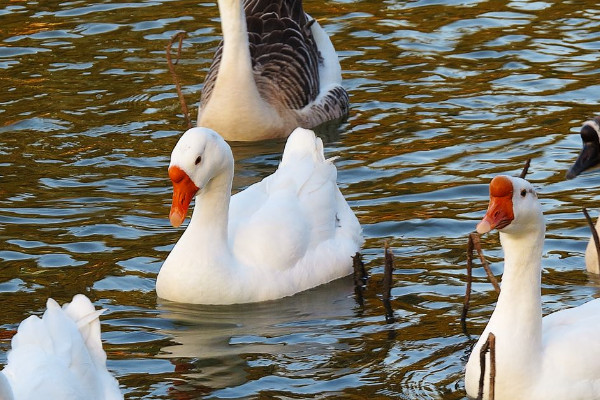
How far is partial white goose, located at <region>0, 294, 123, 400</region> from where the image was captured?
23.0 ft

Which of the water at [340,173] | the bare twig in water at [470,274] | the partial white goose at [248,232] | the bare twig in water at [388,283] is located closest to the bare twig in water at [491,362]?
the water at [340,173]

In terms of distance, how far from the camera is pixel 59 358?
7223 mm

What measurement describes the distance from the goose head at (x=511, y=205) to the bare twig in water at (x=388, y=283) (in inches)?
58.1

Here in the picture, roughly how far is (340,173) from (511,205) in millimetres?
4951

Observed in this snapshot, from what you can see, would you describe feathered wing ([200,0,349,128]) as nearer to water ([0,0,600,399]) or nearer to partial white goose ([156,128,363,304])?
water ([0,0,600,399])

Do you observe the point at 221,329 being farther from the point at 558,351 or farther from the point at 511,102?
the point at 511,102

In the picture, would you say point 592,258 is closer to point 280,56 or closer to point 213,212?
point 213,212

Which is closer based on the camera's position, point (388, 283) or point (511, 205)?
point (511, 205)

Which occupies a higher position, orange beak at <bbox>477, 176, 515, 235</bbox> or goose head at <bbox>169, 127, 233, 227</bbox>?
orange beak at <bbox>477, 176, 515, 235</bbox>

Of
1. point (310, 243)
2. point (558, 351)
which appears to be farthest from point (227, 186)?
point (558, 351)

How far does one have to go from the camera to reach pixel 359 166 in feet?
41.6

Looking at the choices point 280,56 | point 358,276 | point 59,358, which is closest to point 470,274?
point 358,276

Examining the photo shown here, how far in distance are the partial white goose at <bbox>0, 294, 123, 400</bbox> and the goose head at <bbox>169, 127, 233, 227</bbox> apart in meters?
2.10

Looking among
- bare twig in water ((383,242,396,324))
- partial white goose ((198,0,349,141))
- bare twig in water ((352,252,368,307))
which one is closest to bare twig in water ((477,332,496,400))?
bare twig in water ((383,242,396,324))
